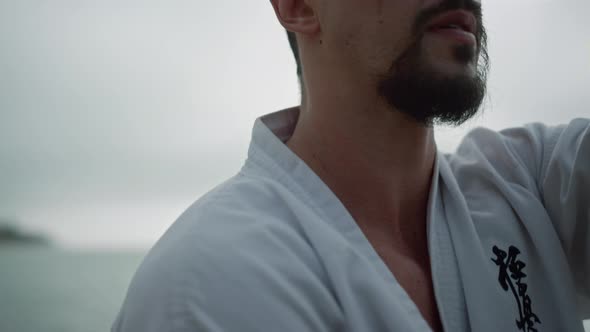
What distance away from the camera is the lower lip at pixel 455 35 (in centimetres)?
122

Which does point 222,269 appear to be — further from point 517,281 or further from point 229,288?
point 517,281

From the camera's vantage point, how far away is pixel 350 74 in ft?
4.32

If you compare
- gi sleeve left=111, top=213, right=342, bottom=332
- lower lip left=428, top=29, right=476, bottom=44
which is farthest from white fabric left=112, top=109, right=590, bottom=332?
lower lip left=428, top=29, right=476, bottom=44

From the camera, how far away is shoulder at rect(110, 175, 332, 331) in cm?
88

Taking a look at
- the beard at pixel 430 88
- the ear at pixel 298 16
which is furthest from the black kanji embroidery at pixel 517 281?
the ear at pixel 298 16

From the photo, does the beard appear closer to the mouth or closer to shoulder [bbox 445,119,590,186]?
the mouth

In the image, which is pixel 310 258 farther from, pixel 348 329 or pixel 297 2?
pixel 297 2

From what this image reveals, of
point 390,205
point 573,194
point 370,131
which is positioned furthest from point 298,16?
point 573,194

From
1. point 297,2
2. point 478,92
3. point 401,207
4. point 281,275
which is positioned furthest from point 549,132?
point 281,275

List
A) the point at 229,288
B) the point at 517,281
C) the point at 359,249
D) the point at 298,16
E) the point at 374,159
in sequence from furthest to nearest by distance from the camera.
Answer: the point at 298,16, the point at 374,159, the point at 517,281, the point at 359,249, the point at 229,288

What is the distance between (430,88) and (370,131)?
17cm

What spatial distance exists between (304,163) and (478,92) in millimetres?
405

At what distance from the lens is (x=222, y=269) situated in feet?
3.02

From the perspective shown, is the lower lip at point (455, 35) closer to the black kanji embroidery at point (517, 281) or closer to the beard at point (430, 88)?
the beard at point (430, 88)
